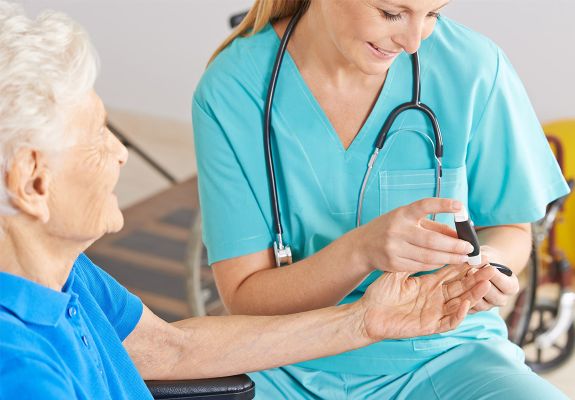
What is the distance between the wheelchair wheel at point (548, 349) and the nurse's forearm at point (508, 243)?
1.09m

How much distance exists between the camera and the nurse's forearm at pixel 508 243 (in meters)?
1.67

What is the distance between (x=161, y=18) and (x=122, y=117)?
1.99 ft

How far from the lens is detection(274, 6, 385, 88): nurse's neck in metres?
1.69

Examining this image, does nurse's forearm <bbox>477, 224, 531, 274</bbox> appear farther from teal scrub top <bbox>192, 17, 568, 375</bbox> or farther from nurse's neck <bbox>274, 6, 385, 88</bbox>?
nurse's neck <bbox>274, 6, 385, 88</bbox>

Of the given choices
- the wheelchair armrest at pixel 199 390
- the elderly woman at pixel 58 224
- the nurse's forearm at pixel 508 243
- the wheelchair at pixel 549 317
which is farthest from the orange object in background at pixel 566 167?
the wheelchair armrest at pixel 199 390

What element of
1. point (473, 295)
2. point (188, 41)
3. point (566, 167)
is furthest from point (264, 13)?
point (188, 41)

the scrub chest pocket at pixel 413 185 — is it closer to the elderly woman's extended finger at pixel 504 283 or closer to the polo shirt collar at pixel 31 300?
the elderly woman's extended finger at pixel 504 283

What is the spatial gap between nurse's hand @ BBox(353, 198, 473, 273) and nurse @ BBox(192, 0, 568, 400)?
0.34 feet

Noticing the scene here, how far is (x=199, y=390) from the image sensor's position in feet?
4.83

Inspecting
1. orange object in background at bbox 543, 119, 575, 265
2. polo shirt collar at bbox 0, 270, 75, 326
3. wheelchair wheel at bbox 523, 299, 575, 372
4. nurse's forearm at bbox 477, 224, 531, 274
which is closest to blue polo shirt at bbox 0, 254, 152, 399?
polo shirt collar at bbox 0, 270, 75, 326

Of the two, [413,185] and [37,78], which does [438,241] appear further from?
[37,78]

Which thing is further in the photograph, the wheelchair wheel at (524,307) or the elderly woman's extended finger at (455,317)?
the wheelchair wheel at (524,307)

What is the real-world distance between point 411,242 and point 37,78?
2.20 feet

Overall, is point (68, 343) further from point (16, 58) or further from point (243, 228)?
point (243, 228)
